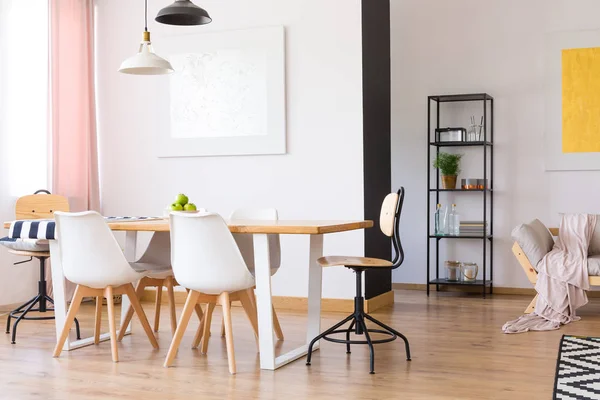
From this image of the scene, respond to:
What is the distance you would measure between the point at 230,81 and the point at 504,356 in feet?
10.1

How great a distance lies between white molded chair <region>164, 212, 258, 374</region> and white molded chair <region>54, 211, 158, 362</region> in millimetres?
400

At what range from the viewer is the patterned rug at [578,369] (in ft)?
10.6

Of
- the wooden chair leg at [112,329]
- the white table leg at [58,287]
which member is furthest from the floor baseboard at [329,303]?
the wooden chair leg at [112,329]

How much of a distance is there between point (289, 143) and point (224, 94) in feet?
2.18

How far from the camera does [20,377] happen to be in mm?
3625

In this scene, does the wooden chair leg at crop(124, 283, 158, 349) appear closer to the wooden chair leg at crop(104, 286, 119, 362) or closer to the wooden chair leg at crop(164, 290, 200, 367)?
the wooden chair leg at crop(104, 286, 119, 362)

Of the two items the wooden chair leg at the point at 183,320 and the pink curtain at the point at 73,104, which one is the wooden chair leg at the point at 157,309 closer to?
the wooden chair leg at the point at 183,320

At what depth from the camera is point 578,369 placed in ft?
12.0

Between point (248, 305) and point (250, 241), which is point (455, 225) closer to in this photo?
point (250, 241)

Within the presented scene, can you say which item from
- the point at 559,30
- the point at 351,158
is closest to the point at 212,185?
the point at 351,158

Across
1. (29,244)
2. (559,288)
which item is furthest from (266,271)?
(559,288)

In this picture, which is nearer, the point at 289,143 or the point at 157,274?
the point at 157,274

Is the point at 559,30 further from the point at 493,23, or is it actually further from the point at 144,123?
the point at 144,123

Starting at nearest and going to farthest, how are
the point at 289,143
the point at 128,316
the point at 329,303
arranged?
the point at 128,316, the point at 329,303, the point at 289,143
